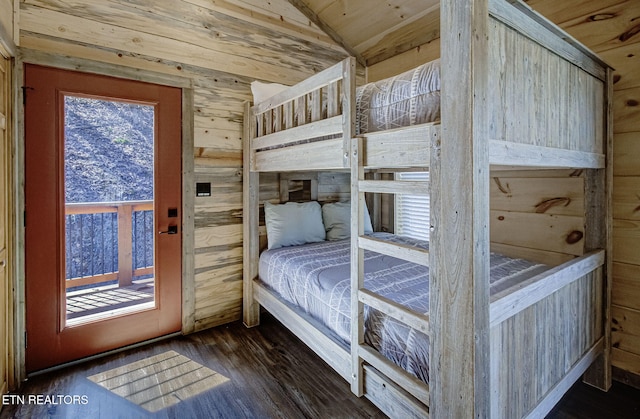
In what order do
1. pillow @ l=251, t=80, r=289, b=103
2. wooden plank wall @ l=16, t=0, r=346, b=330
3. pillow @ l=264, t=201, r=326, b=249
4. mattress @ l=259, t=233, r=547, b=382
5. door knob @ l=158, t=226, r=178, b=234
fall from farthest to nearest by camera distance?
pillow @ l=264, t=201, r=326, b=249
pillow @ l=251, t=80, r=289, b=103
door knob @ l=158, t=226, r=178, b=234
wooden plank wall @ l=16, t=0, r=346, b=330
mattress @ l=259, t=233, r=547, b=382

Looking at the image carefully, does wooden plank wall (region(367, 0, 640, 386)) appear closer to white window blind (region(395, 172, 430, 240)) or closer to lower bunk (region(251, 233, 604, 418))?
lower bunk (region(251, 233, 604, 418))

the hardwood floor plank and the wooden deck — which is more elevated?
the wooden deck

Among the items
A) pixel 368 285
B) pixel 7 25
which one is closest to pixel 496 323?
→ pixel 368 285

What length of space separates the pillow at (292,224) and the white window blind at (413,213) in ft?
3.29

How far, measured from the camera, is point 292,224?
286cm

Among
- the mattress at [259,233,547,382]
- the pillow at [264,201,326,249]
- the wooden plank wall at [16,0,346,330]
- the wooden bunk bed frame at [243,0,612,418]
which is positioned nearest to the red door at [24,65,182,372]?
the wooden plank wall at [16,0,346,330]

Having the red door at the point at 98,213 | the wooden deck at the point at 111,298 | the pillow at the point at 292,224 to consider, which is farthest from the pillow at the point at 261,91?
the wooden deck at the point at 111,298

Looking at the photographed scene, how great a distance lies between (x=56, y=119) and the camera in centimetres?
210

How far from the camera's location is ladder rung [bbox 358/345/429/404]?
1270mm

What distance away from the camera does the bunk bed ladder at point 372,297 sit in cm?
127

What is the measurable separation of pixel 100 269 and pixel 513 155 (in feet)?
12.5

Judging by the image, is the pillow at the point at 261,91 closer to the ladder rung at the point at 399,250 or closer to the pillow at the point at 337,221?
the pillow at the point at 337,221

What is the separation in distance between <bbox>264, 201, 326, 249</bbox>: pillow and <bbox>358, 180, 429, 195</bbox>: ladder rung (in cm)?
141

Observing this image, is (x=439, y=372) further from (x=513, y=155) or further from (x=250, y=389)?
(x=250, y=389)
